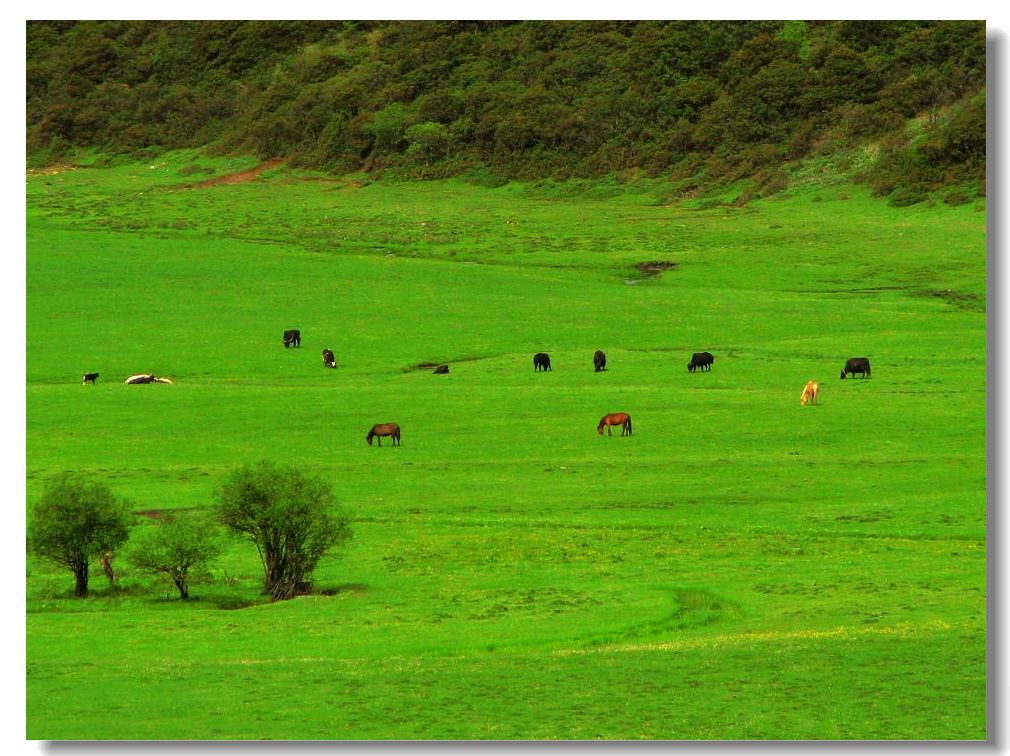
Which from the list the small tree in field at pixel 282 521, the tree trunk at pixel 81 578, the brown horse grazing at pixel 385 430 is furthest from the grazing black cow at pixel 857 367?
the tree trunk at pixel 81 578

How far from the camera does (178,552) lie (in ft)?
102

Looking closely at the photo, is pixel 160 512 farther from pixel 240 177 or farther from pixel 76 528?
pixel 240 177

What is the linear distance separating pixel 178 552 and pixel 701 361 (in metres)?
27.5

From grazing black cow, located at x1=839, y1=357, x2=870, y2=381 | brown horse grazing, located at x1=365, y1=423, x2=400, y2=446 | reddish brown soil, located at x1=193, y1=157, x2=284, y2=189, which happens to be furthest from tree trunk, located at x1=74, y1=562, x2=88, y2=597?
reddish brown soil, located at x1=193, y1=157, x2=284, y2=189

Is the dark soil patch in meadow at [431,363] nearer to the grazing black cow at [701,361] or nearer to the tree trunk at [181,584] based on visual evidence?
the grazing black cow at [701,361]

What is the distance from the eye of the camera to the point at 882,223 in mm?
82938

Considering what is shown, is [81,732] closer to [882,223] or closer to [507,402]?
[507,402]

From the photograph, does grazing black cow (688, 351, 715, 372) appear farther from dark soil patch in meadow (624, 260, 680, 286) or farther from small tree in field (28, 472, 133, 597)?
small tree in field (28, 472, 133, 597)

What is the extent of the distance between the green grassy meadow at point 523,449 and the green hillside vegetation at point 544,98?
240 centimetres

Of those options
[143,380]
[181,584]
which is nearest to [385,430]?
[143,380]

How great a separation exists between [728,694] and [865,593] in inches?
274

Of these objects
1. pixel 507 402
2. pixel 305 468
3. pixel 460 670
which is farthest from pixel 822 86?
pixel 460 670

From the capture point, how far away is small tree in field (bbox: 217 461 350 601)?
102 ft
